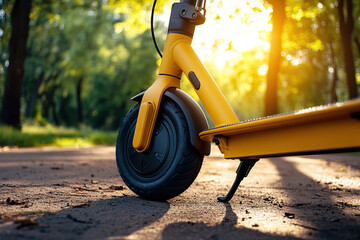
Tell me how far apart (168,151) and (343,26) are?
12.3 m

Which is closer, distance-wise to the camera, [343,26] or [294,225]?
[294,225]

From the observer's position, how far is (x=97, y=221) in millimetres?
1966

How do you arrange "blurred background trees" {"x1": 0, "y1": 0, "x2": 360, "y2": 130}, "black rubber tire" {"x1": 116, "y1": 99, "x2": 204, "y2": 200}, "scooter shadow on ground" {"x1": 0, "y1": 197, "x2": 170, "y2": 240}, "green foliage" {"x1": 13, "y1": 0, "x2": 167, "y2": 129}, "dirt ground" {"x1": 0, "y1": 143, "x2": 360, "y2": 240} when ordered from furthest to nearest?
"green foliage" {"x1": 13, "y1": 0, "x2": 167, "y2": 129}
"blurred background trees" {"x1": 0, "y1": 0, "x2": 360, "y2": 130}
"black rubber tire" {"x1": 116, "y1": 99, "x2": 204, "y2": 200}
"dirt ground" {"x1": 0, "y1": 143, "x2": 360, "y2": 240}
"scooter shadow on ground" {"x1": 0, "y1": 197, "x2": 170, "y2": 240}

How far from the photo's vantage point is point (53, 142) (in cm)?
1138

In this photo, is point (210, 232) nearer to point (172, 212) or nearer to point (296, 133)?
point (172, 212)

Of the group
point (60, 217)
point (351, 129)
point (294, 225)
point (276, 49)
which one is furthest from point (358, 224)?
point (276, 49)

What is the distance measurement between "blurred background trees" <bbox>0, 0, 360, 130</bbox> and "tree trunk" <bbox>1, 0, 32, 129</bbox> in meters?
0.12

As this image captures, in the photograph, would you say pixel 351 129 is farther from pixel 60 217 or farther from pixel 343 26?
pixel 343 26

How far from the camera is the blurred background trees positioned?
8.13 m

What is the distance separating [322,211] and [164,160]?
3.76 feet

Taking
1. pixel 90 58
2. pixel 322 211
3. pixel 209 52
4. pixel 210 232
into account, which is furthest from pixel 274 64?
pixel 90 58

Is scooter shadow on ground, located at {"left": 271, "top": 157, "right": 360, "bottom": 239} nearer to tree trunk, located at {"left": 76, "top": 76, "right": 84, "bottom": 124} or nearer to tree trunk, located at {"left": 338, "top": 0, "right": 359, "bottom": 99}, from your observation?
tree trunk, located at {"left": 338, "top": 0, "right": 359, "bottom": 99}

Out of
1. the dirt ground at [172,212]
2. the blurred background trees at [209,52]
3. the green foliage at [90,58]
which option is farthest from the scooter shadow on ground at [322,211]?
the green foliage at [90,58]

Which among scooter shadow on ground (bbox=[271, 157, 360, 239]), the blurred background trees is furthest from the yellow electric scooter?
the blurred background trees
